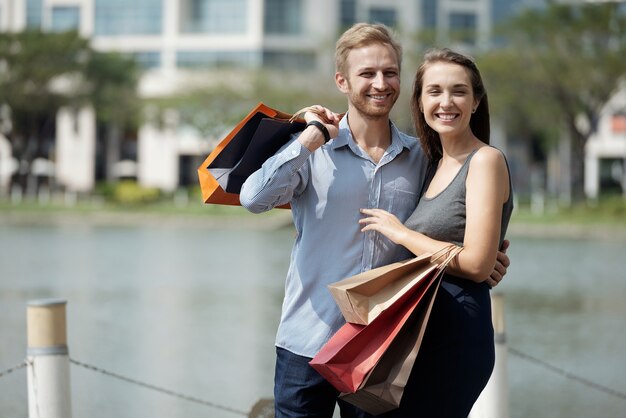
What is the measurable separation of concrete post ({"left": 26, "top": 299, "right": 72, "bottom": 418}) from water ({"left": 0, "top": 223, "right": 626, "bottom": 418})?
337 cm

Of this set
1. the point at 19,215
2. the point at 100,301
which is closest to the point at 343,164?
the point at 100,301

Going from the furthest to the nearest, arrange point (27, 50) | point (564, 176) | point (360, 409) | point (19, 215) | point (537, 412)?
point (564, 176) < point (27, 50) < point (19, 215) < point (537, 412) < point (360, 409)

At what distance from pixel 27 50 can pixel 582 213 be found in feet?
86.4

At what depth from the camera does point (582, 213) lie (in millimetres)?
35000

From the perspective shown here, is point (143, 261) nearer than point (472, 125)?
No

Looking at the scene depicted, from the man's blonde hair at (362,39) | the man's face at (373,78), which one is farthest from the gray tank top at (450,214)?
the man's blonde hair at (362,39)

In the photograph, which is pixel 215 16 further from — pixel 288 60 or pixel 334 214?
pixel 334 214

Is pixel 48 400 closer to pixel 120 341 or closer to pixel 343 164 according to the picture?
pixel 343 164

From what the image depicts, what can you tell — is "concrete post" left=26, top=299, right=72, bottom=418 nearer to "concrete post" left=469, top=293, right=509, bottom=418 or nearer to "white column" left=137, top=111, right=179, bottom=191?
"concrete post" left=469, top=293, right=509, bottom=418

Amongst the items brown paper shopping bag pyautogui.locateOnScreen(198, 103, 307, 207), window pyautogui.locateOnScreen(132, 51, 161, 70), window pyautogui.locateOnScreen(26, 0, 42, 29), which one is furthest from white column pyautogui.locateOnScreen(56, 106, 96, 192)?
brown paper shopping bag pyautogui.locateOnScreen(198, 103, 307, 207)

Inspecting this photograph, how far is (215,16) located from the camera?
62.8 metres

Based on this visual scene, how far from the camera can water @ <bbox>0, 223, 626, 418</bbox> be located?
8719 mm

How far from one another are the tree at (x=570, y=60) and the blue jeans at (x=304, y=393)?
34578 millimetres

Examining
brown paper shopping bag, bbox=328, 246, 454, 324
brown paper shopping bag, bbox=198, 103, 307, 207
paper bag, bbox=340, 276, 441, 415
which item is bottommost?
paper bag, bbox=340, 276, 441, 415
